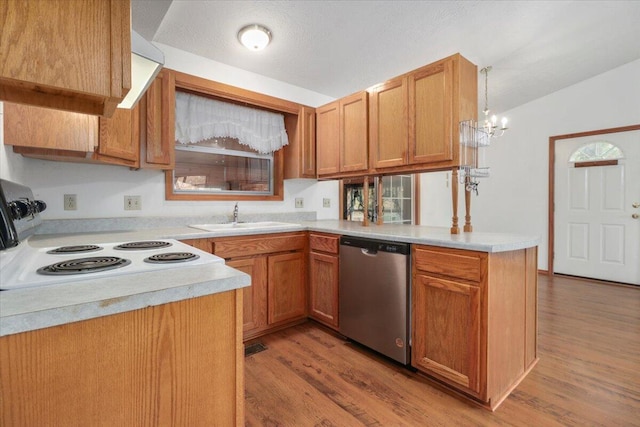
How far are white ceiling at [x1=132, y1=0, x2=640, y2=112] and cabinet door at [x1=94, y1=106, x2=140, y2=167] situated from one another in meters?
0.63

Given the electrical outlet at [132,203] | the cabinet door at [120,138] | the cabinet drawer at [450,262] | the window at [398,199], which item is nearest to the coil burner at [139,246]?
the cabinet door at [120,138]

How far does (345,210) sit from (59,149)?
2.80 m

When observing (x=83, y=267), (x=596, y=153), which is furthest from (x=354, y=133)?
(x=596, y=153)

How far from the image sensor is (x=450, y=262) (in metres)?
1.69

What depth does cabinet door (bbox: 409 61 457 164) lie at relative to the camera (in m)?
2.04

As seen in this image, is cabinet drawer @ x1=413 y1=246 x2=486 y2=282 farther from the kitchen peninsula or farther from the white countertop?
the white countertop

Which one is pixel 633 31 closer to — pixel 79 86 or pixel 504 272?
pixel 504 272

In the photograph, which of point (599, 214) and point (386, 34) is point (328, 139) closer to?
point (386, 34)

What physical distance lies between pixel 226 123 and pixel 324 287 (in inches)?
68.7

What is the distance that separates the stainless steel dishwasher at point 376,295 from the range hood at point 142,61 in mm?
1565

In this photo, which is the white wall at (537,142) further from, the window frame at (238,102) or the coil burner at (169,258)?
the coil burner at (169,258)

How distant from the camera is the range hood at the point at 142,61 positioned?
89 cm

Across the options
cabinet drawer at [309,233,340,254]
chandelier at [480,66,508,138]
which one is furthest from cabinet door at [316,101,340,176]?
chandelier at [480,66,508,138]

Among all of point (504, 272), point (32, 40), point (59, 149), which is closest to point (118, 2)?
point (32, 40)
